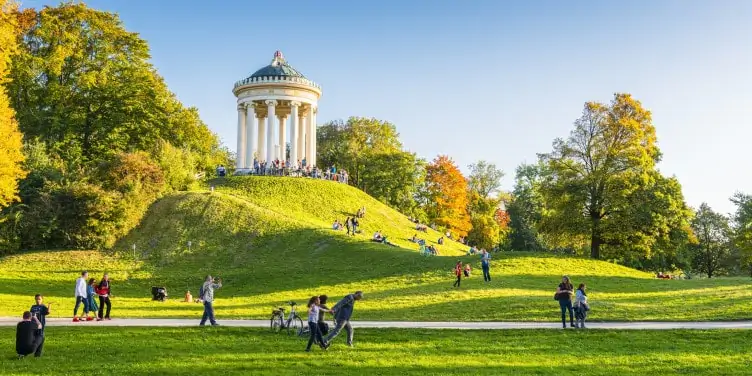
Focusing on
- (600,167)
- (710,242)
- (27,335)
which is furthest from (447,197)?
(27,335)

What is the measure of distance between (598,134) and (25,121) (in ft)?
147

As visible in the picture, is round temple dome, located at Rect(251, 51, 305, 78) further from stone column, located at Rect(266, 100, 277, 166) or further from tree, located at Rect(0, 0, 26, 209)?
tree, located at Rect(0, 0, 26, 209)

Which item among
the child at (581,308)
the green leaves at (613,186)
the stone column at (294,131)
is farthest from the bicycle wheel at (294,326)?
the stone column at (294,131)

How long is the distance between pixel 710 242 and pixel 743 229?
1468cm

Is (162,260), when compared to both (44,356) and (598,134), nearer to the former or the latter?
(44,356)

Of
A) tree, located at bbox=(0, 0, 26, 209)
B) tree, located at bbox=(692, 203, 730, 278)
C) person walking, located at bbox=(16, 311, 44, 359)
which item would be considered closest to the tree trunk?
tree, located at bbox=(692, 203, 730, 278)

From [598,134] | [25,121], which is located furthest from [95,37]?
[598,134]

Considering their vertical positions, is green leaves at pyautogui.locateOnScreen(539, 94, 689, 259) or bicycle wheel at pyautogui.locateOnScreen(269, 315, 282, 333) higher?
green leaves at pyautogui.locateOnScreen(539, 94, 689, 259)

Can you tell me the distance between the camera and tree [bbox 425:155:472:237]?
69.5m

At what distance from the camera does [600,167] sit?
4512 centimetres

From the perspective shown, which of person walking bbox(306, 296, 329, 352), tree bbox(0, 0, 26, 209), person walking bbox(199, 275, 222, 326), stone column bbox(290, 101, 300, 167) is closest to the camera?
person walking bbox(306, 296, 329, 352)

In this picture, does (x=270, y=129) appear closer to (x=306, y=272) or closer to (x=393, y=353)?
(x=306, y=272)

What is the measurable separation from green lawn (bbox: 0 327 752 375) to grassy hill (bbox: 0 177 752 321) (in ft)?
13.7

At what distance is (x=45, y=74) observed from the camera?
52156 millimetres
